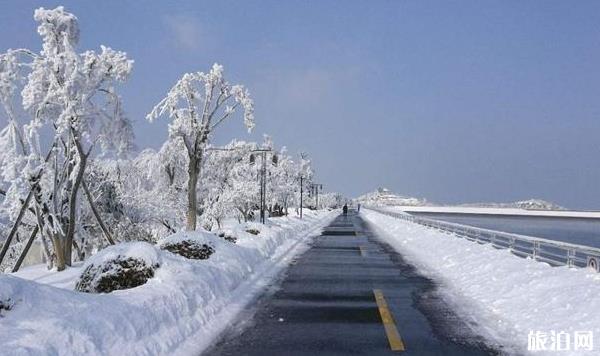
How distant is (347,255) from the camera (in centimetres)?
2450

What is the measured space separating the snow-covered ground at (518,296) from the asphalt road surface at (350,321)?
478 millimetres

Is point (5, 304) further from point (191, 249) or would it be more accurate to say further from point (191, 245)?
point (191, 245)

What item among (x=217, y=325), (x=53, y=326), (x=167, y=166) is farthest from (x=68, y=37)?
(x=167, y=166)

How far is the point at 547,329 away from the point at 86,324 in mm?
6598

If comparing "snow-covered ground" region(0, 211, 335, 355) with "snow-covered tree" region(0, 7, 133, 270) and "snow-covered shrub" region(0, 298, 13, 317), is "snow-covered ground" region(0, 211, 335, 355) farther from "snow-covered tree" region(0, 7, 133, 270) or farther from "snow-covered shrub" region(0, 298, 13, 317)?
"snow-covered tree" region(0, 7, 133, 270)

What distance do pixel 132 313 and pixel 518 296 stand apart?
7413 millimetres

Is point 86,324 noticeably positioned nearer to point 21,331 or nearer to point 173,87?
point 21,331

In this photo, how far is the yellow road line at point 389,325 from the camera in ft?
27.5

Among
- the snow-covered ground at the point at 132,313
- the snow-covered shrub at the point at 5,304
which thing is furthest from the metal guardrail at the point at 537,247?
the snow-covered shrub at the point at 5,304

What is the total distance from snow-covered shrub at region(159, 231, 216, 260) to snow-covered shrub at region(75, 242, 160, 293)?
4112mm

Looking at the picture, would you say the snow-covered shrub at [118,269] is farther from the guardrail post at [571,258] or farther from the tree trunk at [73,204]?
the tree trunk at [73,204]

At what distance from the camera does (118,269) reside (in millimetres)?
10734

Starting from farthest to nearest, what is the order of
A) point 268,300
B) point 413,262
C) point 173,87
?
point 173,87, point 413,262, point 268,300

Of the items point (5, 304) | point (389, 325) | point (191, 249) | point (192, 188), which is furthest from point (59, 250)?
point (5, 304)
